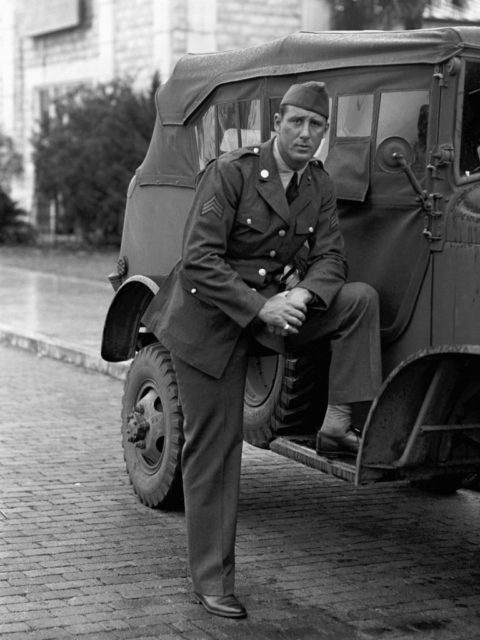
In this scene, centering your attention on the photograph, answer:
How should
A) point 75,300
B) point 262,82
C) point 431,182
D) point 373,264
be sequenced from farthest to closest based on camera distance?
point 75,300, point 262,82, point 373,264, point 431,182

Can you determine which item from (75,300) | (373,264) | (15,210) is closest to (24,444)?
(373,264)

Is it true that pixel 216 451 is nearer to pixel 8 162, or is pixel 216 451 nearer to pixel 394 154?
pixel 394 154

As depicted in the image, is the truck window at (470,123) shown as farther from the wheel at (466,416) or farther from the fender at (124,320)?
the fender at (124,320)

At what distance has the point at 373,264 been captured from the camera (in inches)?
209

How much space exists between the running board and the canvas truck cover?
166cm

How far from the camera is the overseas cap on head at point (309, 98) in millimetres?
4758

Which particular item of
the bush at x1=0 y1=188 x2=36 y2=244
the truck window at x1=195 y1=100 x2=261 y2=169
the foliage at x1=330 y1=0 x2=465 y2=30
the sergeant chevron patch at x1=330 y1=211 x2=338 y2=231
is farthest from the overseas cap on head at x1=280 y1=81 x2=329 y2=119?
the bush at x1=0 y1=188 x2=36 y2=244

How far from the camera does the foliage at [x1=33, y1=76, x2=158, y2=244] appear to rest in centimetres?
2442

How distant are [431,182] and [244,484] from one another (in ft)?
8.79

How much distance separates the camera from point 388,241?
5.21 metres

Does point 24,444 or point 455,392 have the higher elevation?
point 455,392

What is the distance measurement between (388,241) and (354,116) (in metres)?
0.63

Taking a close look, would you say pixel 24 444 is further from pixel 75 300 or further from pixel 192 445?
pixel 75 300

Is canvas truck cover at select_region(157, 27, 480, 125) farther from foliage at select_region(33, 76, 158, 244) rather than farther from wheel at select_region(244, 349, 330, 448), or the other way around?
foliage at select_region(33, 76, 158, 244)
